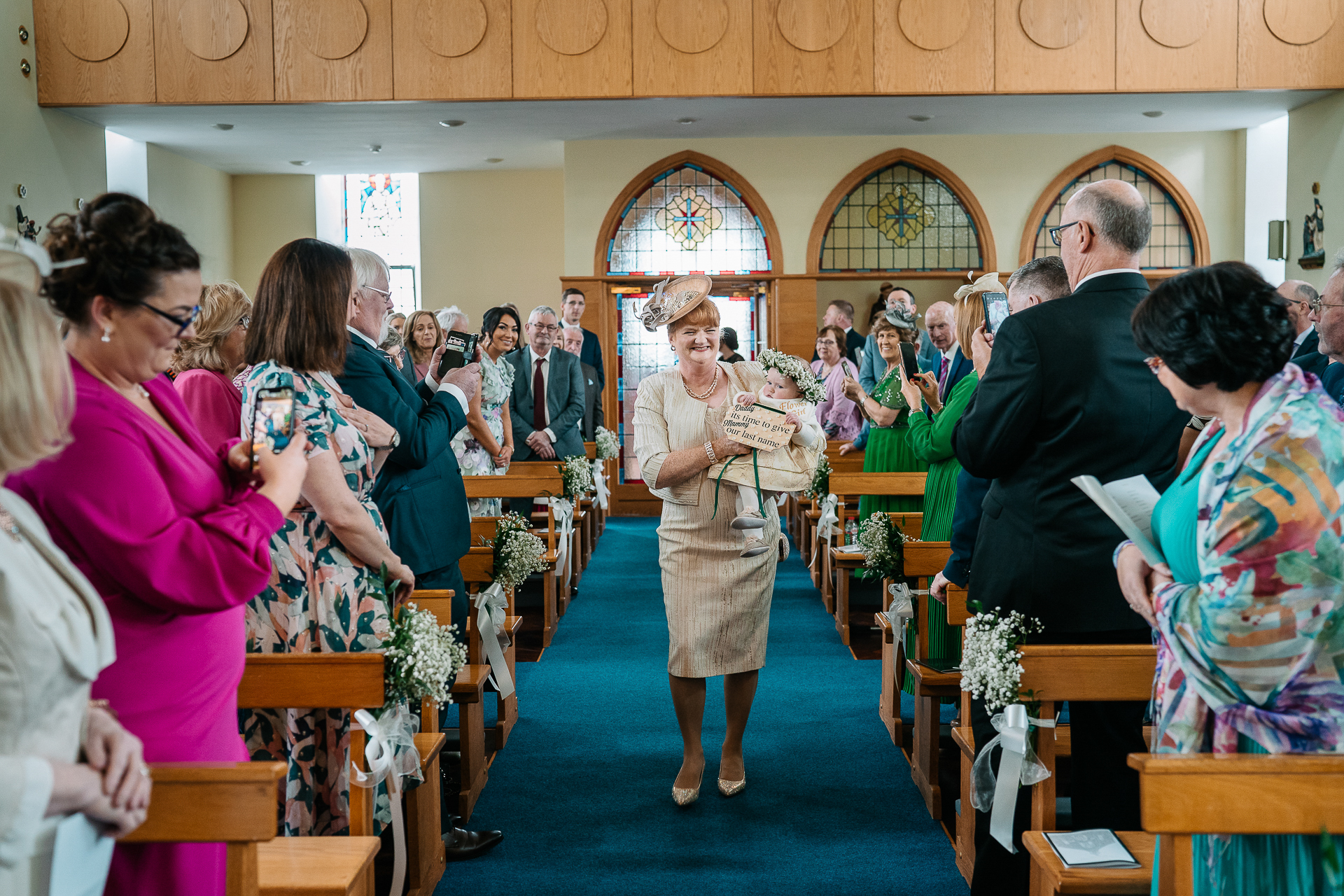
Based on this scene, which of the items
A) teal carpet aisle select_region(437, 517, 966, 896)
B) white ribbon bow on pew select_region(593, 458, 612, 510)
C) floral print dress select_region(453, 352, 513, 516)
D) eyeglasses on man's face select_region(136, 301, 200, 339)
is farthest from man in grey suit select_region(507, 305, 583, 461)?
eyeglasses on man's face select_region(136, 301, 200, 339)

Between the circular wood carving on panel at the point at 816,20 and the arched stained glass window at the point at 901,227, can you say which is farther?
the arched stained glass window at the point at 901,227

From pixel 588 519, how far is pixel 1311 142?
6.24 m

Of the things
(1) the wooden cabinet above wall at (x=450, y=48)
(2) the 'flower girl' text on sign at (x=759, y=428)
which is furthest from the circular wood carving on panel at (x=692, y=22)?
(2) the 'flower girl' text on sign at (x=759, y=428)

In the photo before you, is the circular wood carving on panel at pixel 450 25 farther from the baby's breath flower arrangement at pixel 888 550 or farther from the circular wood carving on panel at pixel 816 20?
the baby's breath flower arrangement at pixel 888 550

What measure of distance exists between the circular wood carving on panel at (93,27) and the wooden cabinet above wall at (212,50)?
257 mm

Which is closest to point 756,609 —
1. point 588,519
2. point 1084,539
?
point 1084,539

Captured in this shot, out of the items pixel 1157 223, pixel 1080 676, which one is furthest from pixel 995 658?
pixel 1157 223

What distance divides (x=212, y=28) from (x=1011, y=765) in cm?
755

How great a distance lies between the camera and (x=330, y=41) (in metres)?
7.49

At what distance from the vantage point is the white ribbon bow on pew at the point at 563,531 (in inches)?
232

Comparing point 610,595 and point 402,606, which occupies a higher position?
point 402,606

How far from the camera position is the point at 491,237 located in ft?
40.2

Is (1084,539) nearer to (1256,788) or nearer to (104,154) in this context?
(1256,788)

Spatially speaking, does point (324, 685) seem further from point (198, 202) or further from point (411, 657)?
point (198, 202)
